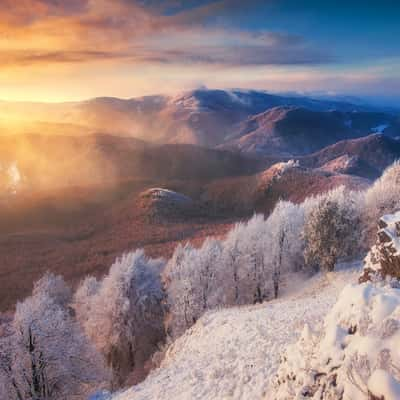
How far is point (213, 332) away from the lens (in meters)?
28.7

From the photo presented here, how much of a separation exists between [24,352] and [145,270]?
2169 cm

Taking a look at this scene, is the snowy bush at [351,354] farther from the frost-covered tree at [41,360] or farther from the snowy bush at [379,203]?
the snowy bush at [379,203]

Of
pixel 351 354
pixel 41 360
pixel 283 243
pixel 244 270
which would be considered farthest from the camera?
pixel 283 243

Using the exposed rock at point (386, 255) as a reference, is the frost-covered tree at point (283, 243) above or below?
below

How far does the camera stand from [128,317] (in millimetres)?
43594

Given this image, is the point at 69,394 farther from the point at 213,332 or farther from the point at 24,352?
the point at 213,332

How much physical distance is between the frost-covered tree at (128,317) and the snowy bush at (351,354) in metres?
34.6

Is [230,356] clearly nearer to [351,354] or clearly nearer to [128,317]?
[351,354]

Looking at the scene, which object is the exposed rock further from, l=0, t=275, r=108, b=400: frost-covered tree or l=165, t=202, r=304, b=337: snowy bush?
l=165, t=202, r=304, b=337: snowy bush

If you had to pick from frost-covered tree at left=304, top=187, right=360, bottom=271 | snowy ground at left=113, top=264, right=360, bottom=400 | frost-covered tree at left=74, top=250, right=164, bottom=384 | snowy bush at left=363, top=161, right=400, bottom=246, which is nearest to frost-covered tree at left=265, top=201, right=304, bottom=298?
frost-covered tree at left=304, top=187, right=360, bottom=271

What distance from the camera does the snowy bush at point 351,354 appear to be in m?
8.31

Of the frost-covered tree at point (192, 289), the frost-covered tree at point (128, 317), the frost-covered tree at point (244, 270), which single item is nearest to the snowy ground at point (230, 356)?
the frost-covered tree at point (192, 289)

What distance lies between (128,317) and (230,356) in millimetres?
25944

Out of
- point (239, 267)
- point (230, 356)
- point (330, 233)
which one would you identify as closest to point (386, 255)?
point (230, 356)
